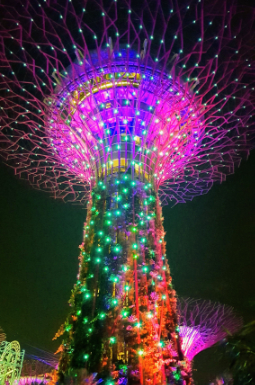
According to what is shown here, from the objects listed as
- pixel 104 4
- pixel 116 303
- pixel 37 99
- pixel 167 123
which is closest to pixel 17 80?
pixel 37 99

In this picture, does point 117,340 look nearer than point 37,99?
Yes

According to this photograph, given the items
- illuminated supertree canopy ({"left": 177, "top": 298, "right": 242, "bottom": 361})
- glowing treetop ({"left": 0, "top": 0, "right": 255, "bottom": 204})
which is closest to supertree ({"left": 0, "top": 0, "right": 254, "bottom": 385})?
glowing treetop ({"left": 0, "top": 0, "right": 255, "bottom": 204})

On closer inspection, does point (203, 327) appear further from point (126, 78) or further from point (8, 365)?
point (126, 78)

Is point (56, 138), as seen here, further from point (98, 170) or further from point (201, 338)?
point (201, 338)

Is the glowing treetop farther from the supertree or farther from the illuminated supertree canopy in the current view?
the illuminated supertree canopy

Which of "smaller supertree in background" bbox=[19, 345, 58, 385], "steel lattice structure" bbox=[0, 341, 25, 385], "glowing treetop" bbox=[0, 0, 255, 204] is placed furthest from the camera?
"smaller supertree in background" bbox=[19, 345, 58, 385]

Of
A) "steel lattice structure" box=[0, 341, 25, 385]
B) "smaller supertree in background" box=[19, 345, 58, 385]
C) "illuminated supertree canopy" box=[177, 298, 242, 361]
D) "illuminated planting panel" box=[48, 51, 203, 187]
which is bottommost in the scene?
"smaller supertree in background" box=[19, 345, 58, 385]
